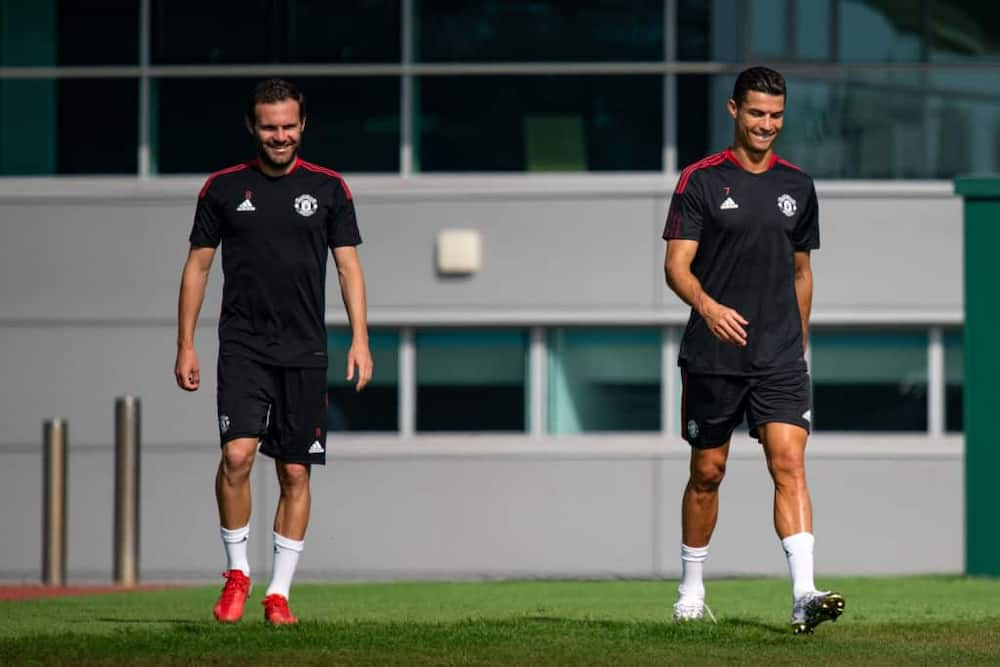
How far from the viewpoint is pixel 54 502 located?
1459cm

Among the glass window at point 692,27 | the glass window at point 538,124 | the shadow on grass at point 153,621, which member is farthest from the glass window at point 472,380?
the shadow on grass at point 153,621

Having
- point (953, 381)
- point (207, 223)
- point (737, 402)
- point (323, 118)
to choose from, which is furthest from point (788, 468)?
point (323, 118)

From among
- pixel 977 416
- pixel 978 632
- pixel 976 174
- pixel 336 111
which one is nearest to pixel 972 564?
pixel 977 416

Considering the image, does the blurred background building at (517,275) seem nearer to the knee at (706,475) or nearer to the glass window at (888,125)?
the glass window at (888,125)

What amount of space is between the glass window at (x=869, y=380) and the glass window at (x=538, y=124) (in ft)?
5.88

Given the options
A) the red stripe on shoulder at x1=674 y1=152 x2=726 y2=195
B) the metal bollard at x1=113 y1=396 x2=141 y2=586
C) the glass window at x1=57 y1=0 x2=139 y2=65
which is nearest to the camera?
the red stripe on shoulder at x1=674 y1=152 x2=726 y2=195

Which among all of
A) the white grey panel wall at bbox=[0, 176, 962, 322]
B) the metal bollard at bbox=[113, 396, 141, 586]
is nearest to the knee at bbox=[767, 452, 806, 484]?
the metal bollard at bbox=[113, 396, 141, 586]

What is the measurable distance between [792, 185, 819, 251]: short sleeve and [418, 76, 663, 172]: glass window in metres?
7.75

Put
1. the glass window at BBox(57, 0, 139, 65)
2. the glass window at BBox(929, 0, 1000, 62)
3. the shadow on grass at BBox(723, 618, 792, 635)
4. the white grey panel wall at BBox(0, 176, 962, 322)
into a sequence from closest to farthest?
the shadow on grass at BBox(723, 618, 792, 635)
the white grey panel wall at BBox(0, 176, 962, 322)
the glass window at BBox(929, 0, 1000, 62)
the glass window at BBox(57, 0, 139, 65)

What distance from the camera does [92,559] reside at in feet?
51.9

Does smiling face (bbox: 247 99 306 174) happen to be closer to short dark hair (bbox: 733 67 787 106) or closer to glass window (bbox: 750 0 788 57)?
short dark hair (bbox: 733 67 787 106)

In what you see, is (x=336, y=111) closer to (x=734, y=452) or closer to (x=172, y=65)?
(x=172, y=65)

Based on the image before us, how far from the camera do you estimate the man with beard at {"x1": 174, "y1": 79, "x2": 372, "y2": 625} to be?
808 centimetres

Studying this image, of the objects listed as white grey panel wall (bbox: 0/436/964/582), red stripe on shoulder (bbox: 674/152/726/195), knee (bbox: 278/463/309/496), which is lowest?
white grey panel wall (bbox: 0/436/964/582)
